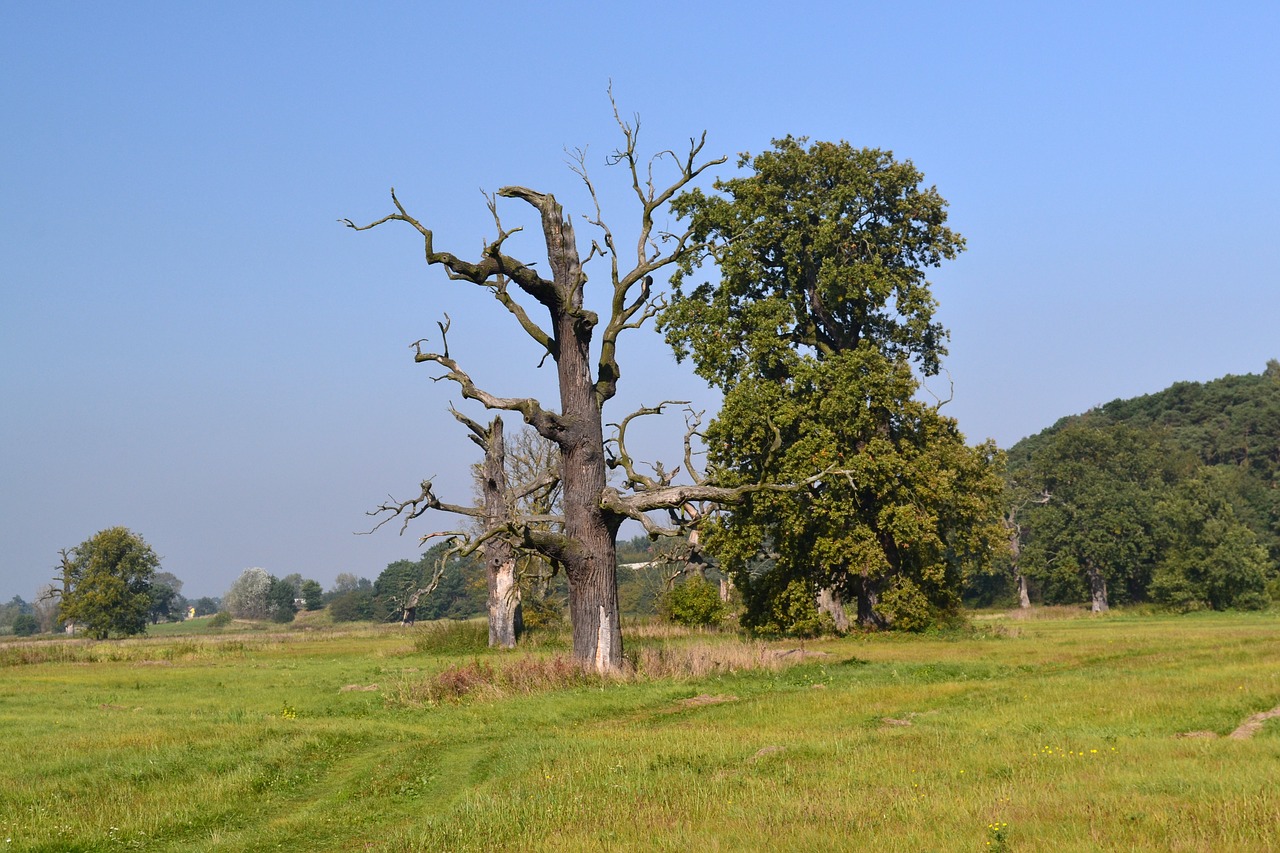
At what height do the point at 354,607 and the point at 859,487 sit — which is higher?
the point at 859,487

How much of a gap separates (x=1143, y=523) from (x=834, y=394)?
1639 inches

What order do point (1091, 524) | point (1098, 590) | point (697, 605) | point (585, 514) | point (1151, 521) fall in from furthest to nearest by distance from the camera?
1. point (1098, 590)
2. point (1091, 524)
3. point (1151, 521)
4. point (697, 605)
5. point (585, 514)

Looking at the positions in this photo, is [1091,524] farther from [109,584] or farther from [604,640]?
[109,584]

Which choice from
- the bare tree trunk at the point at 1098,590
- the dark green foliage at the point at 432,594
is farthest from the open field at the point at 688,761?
the dark green foliage at the point at 432,594

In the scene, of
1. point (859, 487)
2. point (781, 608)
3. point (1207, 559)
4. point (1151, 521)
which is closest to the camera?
point (859, 487)

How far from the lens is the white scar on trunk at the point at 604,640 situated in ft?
78.8

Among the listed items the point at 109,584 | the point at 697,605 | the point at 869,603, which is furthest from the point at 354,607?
the point at 869,603

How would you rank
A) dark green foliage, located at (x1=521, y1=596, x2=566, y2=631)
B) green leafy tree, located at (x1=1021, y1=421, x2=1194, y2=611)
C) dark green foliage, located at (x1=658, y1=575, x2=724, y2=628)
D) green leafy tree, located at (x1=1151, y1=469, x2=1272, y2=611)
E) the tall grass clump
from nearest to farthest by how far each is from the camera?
the tall grass clump, dark green foliage, located at (x1=658, y1=575, x2=724, y2=628), dark green foliage, located at (x1=521, y1=596, x2=566, y2=631), green leafy tree, located at (x1=1151, y1=469, x2=1272, y2=611), green leafy tree, located at (x1=1021, y1=421, x2=1194, y2=611)

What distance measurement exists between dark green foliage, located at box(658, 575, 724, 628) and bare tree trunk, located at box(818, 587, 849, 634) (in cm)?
540

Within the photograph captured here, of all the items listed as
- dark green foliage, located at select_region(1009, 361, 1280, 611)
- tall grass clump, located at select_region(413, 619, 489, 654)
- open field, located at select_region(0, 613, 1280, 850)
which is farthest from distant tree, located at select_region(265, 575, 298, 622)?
open field, located at select_region(0, 613, 1280, 850)

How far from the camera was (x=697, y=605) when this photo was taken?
142 ft

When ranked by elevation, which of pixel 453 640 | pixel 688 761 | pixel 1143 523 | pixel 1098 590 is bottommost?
pixel 688 761

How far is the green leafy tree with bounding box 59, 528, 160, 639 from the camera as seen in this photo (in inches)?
3575

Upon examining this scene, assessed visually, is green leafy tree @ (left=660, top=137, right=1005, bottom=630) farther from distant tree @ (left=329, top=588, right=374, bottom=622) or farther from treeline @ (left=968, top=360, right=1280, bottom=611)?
distant tree @ (left=329, top=588, right=374, bottom=622)
